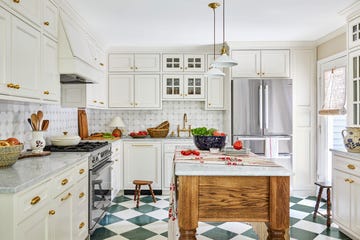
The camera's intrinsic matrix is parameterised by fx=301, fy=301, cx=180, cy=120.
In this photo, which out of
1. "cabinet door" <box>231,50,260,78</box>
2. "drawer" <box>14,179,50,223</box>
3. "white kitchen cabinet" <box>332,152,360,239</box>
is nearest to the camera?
"drawer" <box>14,179,50,223</box>

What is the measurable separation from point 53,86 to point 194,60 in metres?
2.90

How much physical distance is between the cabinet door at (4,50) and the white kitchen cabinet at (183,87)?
333cm

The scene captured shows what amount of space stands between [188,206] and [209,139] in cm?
96

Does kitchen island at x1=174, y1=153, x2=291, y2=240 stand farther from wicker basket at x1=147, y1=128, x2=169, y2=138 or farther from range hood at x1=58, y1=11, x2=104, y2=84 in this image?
wicker basket at x1=147, y1=128, x2=169, y2=138

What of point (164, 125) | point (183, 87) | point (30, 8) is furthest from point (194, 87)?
point (30, 8)

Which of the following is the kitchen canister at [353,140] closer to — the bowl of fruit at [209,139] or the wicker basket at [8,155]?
the bowl of fruit at [209,139]

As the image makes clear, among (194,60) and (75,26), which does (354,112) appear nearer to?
(194,60)

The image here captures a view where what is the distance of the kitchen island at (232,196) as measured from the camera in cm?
204

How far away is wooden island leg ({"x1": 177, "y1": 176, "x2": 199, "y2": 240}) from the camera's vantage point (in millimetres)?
2039

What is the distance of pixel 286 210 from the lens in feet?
6.70

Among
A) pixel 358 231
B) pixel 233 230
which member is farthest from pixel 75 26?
pixel 358 231

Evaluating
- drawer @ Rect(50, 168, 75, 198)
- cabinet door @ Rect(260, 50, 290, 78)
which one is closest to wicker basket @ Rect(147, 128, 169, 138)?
cabinet door @ Rect(260, 50, 290, 78)

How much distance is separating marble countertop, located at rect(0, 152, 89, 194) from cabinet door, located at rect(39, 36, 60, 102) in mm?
596

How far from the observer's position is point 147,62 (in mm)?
5289
